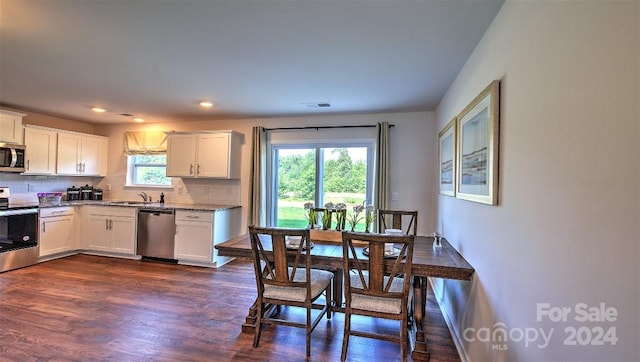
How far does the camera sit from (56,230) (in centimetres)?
464

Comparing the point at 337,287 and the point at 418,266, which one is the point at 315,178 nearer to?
the point at 337,287

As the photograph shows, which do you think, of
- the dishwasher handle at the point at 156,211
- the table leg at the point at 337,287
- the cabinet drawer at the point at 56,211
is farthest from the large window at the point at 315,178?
the cabinet drawer at the point at 56,211

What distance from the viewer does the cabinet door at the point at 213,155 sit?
4781 millimetres

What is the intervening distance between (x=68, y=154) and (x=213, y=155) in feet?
8.25

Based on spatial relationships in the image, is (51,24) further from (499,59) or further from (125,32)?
(499,59)

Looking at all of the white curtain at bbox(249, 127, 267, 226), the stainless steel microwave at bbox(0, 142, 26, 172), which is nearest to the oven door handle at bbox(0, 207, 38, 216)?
the stainless steel microwave at bbox(0, 142, 26, 172)

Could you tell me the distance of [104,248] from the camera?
16.1ft

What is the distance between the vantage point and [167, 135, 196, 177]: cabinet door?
4918mm

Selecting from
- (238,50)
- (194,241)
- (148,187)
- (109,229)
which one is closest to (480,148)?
(238,50)

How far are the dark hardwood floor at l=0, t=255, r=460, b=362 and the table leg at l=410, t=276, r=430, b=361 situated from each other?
0.36 feet

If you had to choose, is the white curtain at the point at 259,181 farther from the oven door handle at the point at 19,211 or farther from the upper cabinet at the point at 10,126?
the upper cabinet at the point at 10,126

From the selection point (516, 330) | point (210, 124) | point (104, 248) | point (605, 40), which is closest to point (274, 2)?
point (605, 40)

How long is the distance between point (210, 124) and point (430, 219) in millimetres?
3956

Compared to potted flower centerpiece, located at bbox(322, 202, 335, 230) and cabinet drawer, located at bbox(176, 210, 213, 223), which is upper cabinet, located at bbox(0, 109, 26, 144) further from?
potted flower centerpiece, located at bbox(322, 202, 335, 230)
